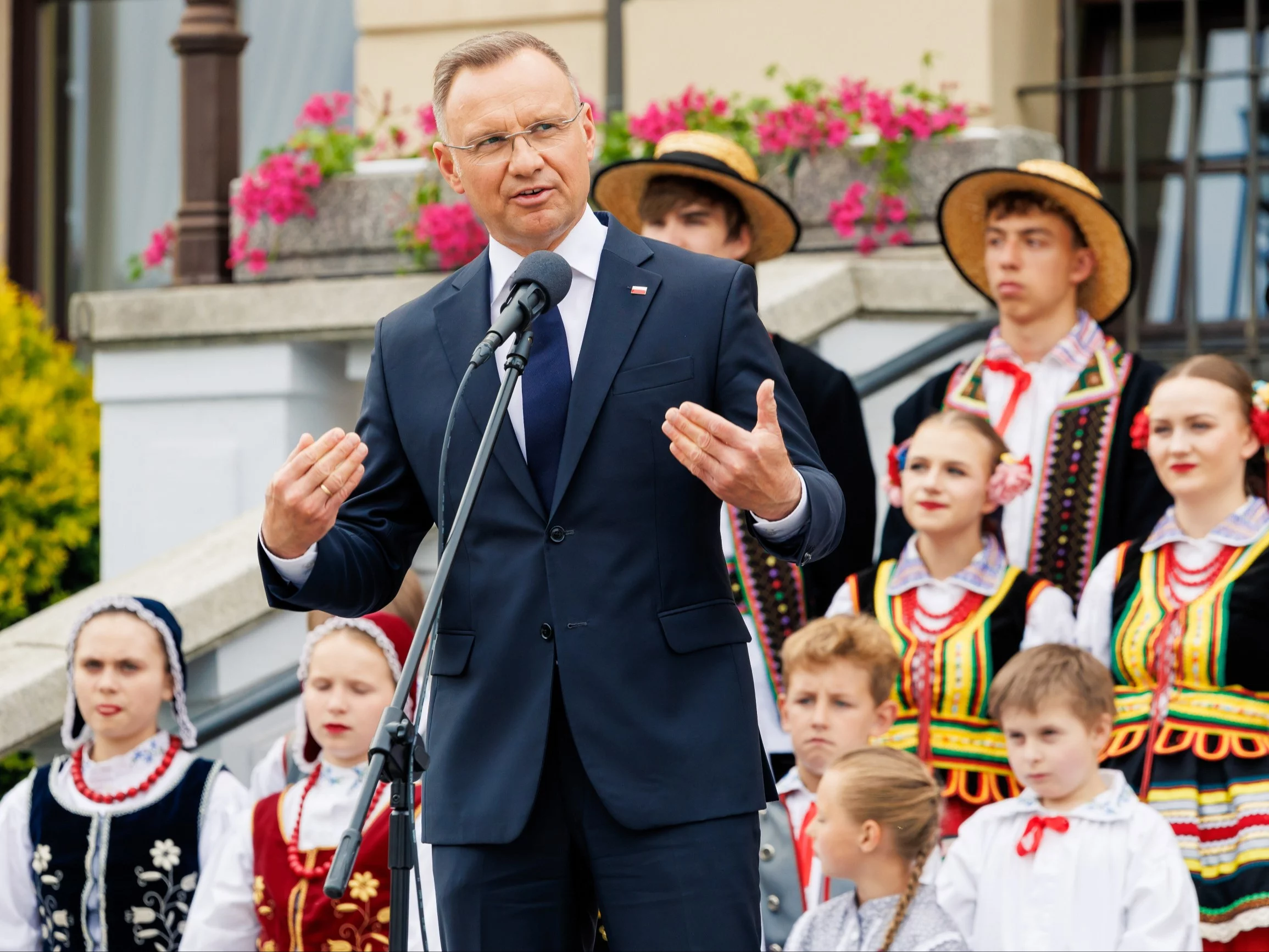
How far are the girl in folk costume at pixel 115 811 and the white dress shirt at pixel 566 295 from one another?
2.30 meters

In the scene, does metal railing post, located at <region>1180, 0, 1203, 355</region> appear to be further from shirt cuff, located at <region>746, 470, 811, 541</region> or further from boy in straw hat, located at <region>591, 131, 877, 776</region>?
shirt cuff, located at <region>746, 470, 811, 541</region>

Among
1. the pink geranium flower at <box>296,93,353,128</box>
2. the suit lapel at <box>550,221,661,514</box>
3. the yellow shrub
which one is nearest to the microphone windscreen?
the suit lapel at <box>550,221,661,514</box>

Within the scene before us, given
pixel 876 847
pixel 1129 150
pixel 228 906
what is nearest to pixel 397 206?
pixel 1129 150

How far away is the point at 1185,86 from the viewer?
7.44 m

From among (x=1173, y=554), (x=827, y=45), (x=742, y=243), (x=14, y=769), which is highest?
(x=827, y=45)

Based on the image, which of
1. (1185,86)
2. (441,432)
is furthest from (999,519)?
(1185,86)

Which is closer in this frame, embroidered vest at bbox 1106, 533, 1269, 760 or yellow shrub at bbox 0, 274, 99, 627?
embroidered vest at bbox 1106, 533, 1269, 760

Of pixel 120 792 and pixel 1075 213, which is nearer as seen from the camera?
pixel 120 792

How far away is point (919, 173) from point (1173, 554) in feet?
8.19

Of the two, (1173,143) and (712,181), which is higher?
(1173,143)

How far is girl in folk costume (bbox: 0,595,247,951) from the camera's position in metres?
4.96

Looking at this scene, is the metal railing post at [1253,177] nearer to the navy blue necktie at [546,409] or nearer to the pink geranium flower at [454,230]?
the pink geranium flower at [454,230]

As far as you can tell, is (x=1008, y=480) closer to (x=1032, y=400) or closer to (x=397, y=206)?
(x=1032, y=400)

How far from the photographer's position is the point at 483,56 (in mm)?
2953
